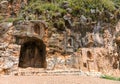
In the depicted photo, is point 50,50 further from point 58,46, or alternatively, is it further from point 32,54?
point 32,54

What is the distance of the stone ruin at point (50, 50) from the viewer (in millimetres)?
19375

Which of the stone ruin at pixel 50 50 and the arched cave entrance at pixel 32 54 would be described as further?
the arched cave entrance at pixel 32 54

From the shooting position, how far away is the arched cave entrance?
69.0 feet

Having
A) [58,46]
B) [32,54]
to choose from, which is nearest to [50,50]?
[58,46]

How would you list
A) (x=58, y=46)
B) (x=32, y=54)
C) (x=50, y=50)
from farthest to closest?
(x=32, y=54)
(x=58, y=46)
(x=50, y=50)

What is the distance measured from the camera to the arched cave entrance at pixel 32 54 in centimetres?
2103

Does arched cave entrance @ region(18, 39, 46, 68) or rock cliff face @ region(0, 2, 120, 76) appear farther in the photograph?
arched cave entrance @ region(18, 39, 46, 68)

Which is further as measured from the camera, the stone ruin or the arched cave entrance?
the arched cave entrance

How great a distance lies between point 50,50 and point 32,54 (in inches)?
86.1

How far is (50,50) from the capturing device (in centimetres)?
1992

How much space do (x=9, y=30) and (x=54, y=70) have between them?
440cm

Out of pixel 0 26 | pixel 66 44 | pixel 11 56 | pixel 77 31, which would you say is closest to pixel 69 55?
pixel 66 44

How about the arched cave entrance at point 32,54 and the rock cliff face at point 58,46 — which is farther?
the arched cave entrance at point 32,54

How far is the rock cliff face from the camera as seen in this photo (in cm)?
1947
